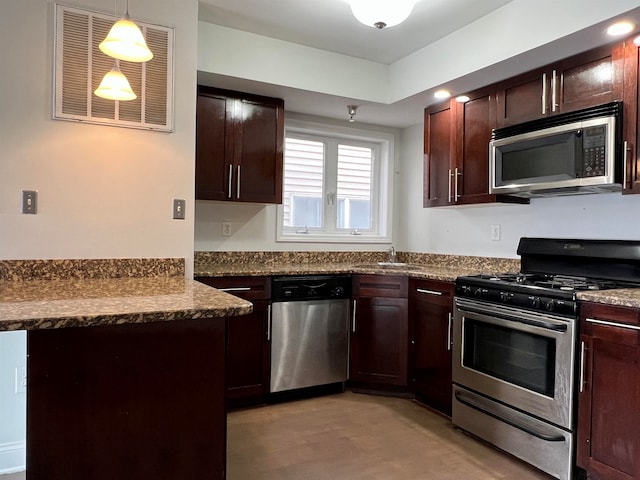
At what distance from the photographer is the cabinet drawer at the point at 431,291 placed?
2.86m

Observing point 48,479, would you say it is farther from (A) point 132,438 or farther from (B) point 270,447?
(B) point 270,447

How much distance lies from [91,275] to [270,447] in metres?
1.29

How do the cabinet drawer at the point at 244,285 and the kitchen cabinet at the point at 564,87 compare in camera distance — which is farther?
the cabinet drawer at the point at 244,285

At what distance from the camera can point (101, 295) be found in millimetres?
1719

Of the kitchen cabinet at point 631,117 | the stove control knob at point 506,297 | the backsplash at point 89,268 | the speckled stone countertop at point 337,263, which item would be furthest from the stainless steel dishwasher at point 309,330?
the kitchen cabinet at point 631,117

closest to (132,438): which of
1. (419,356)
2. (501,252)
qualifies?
(419,356)

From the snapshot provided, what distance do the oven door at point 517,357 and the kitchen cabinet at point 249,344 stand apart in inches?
47.5

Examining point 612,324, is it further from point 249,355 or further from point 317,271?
point 249,355

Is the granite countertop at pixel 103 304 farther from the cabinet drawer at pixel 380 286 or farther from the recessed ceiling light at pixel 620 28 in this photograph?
the recessed ceiling light at pixel 620 28

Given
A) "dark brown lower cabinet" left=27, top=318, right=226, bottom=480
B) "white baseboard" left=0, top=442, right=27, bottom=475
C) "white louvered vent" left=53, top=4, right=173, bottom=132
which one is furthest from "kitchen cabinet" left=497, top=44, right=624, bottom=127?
"white baseboard" left=0, top=442, right=27, bottom=475

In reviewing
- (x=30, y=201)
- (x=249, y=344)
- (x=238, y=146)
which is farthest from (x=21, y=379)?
(x=238, y=146)

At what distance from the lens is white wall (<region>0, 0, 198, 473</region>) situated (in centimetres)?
213

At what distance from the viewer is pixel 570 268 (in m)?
2.75

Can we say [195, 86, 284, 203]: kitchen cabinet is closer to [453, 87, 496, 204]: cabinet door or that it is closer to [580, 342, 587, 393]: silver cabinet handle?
[453, 87, 496, 204]: cabinet door
